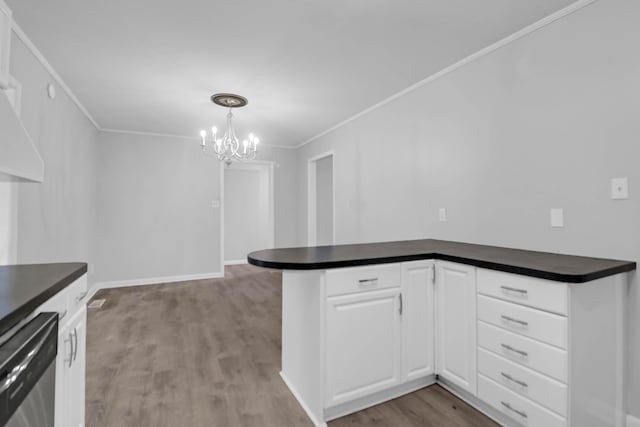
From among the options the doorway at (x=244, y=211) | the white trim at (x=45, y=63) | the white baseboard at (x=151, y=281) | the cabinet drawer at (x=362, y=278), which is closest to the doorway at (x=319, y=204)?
the doorway at (x=244, y=211)

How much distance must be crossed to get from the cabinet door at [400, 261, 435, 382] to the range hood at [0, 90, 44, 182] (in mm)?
1938

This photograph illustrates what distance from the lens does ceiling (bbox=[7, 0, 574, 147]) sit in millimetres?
1934

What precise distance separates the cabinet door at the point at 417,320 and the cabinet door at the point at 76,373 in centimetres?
163

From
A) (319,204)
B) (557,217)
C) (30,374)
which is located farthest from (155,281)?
(557,217)

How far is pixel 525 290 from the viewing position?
1519 mm

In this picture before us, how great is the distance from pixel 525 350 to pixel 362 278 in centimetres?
85

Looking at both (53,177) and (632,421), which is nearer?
(632,421)

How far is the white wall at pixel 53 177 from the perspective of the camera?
233 centimetres

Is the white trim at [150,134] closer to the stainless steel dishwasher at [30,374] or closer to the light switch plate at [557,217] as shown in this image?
the stainless steel dishwasher at [30,374]

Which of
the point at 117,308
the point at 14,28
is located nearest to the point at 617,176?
the point at 14,28

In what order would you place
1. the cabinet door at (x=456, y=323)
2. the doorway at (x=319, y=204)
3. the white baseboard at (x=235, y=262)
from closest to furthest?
1. the cabinet door at (x=456, y=323)
2. the doorway at (x=319, y=204)
3. the white baseboard at (x=235, y=262)

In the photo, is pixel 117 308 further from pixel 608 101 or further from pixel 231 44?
pixel 608 101

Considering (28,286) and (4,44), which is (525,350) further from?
(4,44)

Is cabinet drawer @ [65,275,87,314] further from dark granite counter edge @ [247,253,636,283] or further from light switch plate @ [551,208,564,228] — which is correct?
light switch plate @ [551,208,564,228]
